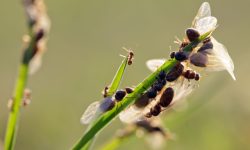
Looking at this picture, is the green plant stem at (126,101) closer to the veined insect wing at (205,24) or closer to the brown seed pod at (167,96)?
the veined insect wing at (205,24)

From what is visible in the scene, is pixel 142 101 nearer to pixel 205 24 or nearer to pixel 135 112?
pixel 135 112

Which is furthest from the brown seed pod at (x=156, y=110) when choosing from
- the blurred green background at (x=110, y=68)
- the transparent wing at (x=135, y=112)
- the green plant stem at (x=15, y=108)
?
the green plant stem at (x=15, y=108)

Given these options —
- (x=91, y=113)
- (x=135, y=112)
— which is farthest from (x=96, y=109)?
(x=135, y=112)

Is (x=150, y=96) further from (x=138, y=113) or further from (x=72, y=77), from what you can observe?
(x=72, y=77)

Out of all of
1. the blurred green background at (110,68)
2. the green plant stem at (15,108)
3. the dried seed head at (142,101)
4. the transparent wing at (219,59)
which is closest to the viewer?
the transparent wing at (219,59)

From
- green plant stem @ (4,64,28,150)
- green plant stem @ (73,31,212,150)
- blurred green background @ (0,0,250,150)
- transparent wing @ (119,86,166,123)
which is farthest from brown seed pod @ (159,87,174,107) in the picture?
green plant stem @ (4,64,28,150)

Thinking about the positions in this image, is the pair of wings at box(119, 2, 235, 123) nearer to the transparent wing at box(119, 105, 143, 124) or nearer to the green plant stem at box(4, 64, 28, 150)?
the transparent wing at box(119, 105, 143, 124)
